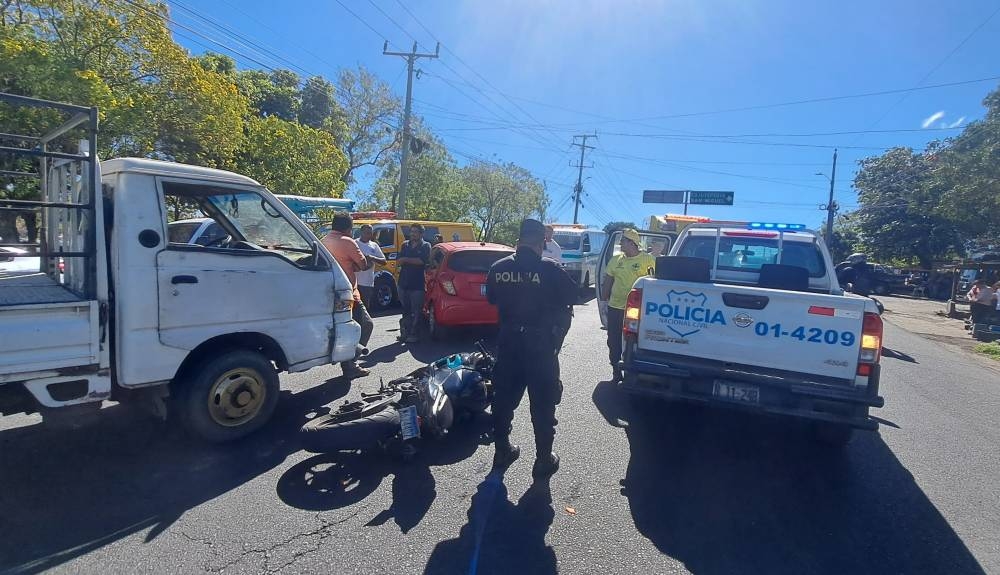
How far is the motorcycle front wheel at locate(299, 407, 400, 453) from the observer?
3689mm

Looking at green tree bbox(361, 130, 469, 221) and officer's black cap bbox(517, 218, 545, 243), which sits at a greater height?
green tree bbox(361, 130, 469, 221)

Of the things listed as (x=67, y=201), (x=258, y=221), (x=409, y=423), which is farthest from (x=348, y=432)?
(x=67, y=201)

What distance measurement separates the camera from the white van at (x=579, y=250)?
16.9 meters

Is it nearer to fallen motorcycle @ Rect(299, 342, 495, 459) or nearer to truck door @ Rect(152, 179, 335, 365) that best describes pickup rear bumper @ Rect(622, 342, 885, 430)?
fallen motorcycle @ Rect(299, 342, 495, 459)

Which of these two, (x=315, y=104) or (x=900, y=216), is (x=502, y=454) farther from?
(x=900, y=216)

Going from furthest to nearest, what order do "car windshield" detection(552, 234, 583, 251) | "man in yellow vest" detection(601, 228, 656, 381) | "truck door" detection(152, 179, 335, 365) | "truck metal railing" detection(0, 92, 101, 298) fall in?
"car windshield" detection(552, 234, 583, 251), "man in yellow vest" detection(601, 228, 656, 381), "truck door" detection(152, 179, 335, 365), "truck metal railing" detection(0, 92, 101, 298)

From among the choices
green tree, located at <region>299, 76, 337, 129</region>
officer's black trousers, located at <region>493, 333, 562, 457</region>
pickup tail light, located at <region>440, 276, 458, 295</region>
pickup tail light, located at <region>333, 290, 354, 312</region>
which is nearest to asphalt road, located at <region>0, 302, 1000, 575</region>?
officer's black trousers, located at <region>493, 333, 562, 457</region>

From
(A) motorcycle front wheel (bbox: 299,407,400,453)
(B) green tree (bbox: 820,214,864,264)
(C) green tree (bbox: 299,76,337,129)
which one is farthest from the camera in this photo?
(B) green tree (bbox: 820,214,864,264)

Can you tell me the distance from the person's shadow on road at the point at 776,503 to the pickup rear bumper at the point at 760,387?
0.50m

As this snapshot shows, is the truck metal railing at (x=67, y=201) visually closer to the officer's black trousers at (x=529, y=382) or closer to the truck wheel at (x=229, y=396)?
the truck wheel at (x=229, y=396)

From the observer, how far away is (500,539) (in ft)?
10.0

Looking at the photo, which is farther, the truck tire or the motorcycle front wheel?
the truck tire

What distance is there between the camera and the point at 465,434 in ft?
14.9

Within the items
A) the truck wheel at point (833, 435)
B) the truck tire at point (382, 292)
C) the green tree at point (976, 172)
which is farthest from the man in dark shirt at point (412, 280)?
the green tree at point (976, 172)
